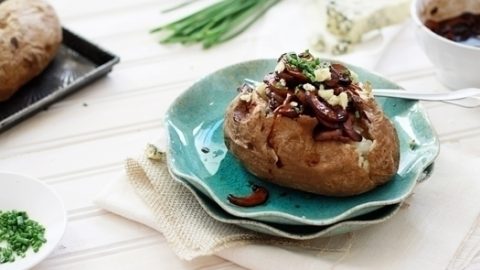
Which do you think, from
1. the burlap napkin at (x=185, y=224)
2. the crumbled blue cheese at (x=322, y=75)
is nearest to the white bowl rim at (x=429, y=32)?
the crumbled blue cheese at (x=322, y=75)

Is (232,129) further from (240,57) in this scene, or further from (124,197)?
(240,57)

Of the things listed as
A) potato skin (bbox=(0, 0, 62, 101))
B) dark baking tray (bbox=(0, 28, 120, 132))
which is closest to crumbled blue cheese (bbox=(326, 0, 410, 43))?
dark baking tray (bbox=(0, 28, 120, 132))

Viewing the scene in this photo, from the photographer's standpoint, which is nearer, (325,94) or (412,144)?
(325,94)

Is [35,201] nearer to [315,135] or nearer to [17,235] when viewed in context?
[17,235]

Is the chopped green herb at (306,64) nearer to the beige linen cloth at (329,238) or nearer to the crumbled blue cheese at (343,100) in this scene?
the crumbled blue cheese at (343,100)

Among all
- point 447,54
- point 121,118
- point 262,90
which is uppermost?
point 262,90

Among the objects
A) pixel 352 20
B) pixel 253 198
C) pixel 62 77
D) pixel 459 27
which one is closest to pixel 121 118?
pixel 62 77
